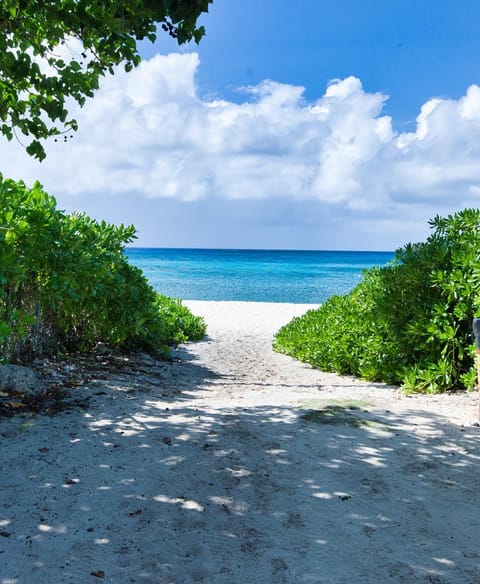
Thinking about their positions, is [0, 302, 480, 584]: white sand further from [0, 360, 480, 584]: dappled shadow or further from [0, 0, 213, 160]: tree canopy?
[0, 0, 213, 160]: tree canopy

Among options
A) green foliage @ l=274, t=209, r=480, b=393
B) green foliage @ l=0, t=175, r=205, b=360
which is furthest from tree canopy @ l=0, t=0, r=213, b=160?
green foliage @ l=274, t=209, r=480, b=393

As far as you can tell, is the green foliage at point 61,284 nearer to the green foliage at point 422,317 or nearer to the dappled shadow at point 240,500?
the dappled shadow at point 240,500

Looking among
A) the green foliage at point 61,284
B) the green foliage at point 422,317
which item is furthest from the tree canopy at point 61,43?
the green foliage at point 422,317

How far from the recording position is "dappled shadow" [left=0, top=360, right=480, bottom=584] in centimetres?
320

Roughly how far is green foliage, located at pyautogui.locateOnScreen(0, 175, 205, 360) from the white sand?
5.20 feet

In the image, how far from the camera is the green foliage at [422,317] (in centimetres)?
752

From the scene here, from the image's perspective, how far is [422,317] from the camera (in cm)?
800

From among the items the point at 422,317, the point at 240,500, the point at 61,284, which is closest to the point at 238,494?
the point at 240,500

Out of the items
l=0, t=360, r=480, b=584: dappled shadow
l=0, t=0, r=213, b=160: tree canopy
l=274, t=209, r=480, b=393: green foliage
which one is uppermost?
l=0, t=0, r=213, b=160: tree canopy

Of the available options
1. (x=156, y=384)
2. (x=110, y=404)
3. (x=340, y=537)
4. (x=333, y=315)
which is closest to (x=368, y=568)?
(x=340, y=537)

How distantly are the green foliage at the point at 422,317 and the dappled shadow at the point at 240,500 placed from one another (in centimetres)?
196

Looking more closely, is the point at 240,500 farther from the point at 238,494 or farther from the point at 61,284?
the point at 61,284

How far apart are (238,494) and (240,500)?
0.09 m

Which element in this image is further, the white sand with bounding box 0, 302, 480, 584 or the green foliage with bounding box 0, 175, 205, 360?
the green foliage with bounding box 0, 175, 205, 360
